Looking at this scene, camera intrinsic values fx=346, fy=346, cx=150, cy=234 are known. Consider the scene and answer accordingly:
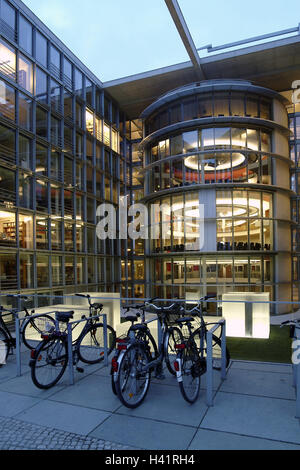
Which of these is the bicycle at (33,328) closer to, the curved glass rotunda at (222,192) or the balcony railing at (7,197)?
the balcony railing at (7,197)

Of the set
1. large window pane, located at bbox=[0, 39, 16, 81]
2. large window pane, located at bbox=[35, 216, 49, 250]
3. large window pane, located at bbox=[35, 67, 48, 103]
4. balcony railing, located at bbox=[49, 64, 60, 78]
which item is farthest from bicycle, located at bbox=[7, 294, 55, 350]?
balcony railing, located at bbox=[49, 64, 60, 78]

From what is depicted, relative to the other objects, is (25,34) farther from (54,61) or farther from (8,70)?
(8,70)

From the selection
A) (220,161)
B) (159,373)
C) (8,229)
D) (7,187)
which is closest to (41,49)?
(7,187)

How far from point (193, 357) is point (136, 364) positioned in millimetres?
858

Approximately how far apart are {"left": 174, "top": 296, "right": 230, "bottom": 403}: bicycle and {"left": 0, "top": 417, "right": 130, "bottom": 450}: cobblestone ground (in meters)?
1.25

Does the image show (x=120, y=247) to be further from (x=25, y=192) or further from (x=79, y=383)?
(x=79, y=383)

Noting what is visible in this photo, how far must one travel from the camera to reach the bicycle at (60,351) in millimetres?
5207

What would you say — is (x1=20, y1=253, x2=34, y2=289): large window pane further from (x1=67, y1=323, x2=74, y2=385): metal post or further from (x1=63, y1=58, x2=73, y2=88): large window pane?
(x1=67, y1=323, x2=74, y2=385): metal post

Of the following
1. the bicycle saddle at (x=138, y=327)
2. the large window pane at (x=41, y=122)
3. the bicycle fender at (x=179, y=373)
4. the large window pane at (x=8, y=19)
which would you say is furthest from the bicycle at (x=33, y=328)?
the large window pane at (x=8, y=19)

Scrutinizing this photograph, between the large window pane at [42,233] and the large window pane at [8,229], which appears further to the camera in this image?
the large window pane at [42,233]

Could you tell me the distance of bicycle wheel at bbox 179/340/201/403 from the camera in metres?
4.56

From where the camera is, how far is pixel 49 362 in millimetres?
5340

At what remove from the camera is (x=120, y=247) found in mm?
26047

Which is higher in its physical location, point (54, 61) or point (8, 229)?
Answer: point (54, 61)
